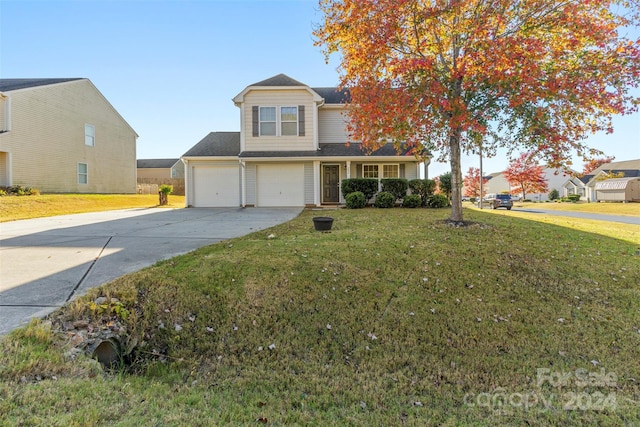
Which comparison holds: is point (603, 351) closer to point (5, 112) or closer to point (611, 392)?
point (611, 392)

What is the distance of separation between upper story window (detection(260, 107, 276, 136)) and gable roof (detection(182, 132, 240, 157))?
191 centimetres

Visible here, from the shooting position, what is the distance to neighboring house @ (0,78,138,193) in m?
16.0

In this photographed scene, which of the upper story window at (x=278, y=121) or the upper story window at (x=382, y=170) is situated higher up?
the upper story window at (x=278, y=121)

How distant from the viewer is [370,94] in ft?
23.2

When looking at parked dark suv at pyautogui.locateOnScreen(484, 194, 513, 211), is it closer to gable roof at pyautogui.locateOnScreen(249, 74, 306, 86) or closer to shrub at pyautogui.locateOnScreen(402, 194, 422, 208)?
shrub at pyautogui.locateOnScreen(402, 194, 422, 208)

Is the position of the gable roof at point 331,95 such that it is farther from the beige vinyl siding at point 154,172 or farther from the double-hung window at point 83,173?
the beige vinyl siding at point 154,172

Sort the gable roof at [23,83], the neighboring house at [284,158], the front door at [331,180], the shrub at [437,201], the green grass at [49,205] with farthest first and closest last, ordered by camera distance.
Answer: the gable roof at [23,83]
the front door at [331,180]
the neighboring house at [284,158]
the shrub at [437,201]
the green grass at [49,205]

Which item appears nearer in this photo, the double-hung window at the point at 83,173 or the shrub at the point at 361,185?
the shrub at the point at 361,185

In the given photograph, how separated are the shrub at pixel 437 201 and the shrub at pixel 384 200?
1.71 m

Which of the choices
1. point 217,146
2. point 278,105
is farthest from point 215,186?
point 278,105

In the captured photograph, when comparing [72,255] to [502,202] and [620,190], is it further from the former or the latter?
[620,190]

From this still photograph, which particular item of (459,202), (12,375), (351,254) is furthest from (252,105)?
(12,375)

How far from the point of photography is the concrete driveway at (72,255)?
3.48 meters

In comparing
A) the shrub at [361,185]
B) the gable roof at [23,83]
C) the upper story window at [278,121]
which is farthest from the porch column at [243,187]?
the gable roof at [23,83]
